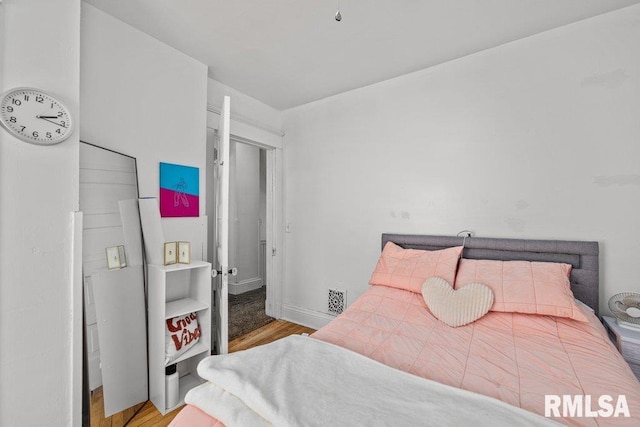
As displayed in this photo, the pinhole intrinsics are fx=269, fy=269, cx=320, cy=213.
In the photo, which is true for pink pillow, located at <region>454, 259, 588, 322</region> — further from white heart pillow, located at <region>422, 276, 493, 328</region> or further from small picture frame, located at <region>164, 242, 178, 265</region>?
small picture frame, located at <region>164, 242, 178, 265</region>

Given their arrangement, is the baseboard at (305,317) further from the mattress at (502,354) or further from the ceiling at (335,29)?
the ceiling at (335,29)

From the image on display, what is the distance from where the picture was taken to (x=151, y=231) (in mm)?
1936

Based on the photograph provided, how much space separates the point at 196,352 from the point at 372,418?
165 centimetres

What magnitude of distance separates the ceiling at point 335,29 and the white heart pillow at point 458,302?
187 cm

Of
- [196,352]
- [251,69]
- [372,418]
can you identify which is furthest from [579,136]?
[196,352]

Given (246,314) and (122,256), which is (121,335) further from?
(246,314)

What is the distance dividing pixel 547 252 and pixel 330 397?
1.98 metres

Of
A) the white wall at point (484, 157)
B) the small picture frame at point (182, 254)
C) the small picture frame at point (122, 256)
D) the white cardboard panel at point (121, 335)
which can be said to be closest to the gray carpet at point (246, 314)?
the white wall at point (484, 157)

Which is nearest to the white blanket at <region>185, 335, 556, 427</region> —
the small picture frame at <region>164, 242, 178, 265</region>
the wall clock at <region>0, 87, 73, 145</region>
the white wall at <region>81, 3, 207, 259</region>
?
the small picture frame at <region>164, 242, 178, 265</region>

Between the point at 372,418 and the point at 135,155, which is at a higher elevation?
the point at 135,155

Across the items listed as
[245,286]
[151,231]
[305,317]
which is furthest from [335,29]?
[245,286]

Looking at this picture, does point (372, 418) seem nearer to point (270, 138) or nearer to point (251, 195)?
point (270, 138)

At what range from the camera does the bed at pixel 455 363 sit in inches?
34.5

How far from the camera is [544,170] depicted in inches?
80.3
